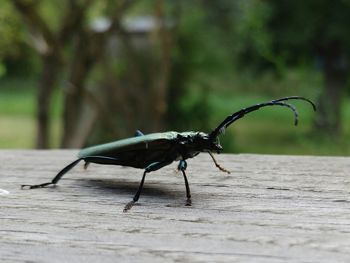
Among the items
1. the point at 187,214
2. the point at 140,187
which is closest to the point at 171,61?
the point at 140,187

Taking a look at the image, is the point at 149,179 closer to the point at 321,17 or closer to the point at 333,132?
the point at 333,132

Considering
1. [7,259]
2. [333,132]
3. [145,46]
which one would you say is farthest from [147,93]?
[7,259]

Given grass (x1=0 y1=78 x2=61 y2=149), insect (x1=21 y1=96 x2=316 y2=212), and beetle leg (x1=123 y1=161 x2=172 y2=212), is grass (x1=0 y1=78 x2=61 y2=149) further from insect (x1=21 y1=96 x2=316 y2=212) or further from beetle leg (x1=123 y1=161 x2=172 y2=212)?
beetle leg (x1=123 y1=161 x2=172 y2=212)

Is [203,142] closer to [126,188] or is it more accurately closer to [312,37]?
[126,188]

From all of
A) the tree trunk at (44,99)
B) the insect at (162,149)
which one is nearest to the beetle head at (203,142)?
the insect at (162,149)

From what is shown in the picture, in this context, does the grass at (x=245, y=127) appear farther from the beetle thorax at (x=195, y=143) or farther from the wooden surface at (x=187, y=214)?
the beetle thorax at (x=195, y=143)

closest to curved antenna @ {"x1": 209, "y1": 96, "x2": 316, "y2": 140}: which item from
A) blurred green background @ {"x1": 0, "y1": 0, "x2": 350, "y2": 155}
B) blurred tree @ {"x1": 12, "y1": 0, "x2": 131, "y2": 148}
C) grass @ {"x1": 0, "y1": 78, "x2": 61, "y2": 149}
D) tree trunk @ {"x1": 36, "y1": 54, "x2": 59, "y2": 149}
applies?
blurred green background @ {"x1": 0, "y1": 0, "x2": 350, "y2": 155}

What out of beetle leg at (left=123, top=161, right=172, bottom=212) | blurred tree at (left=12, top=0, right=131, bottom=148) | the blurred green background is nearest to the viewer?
beetle leg at (left=123, top=161, right=172, bottom=212)

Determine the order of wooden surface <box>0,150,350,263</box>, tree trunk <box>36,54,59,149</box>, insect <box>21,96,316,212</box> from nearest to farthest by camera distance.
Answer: wooden surface <box>0,150,350,263</box>, insect <box>21,96,316,212</box>, tree trunk <box>36,54,59,149</box>
